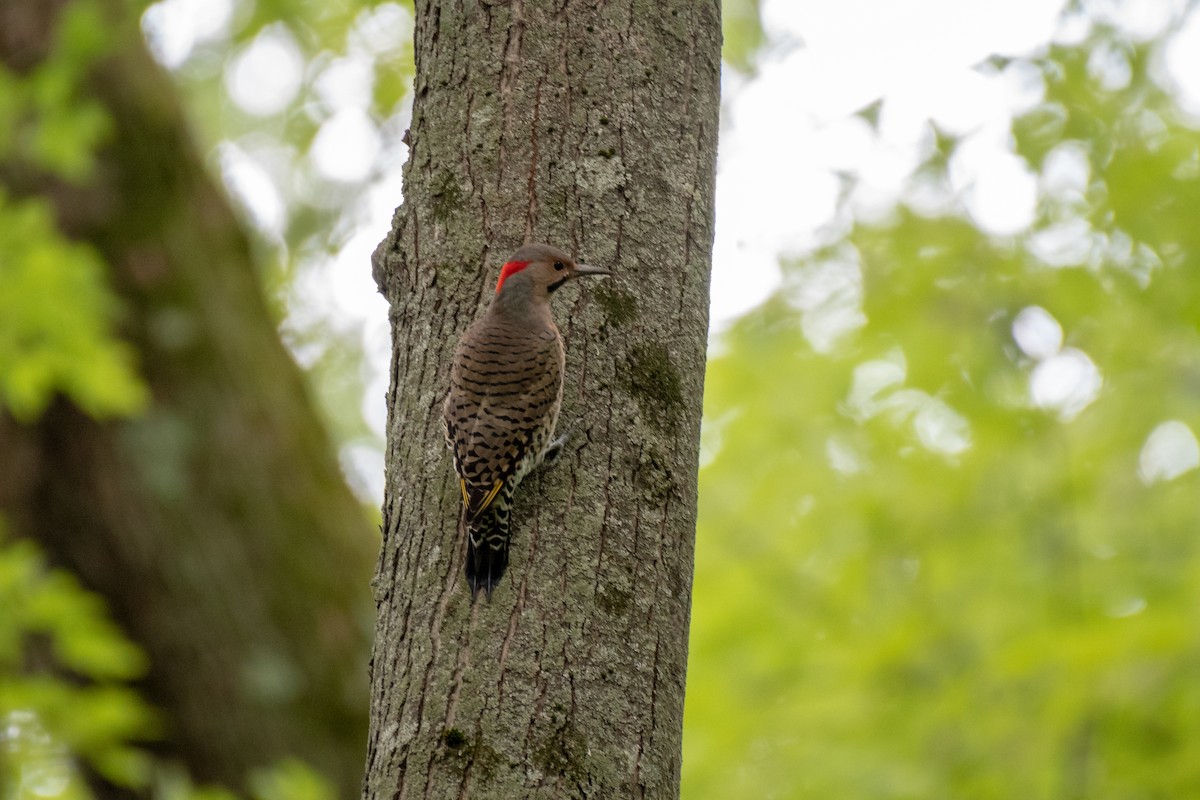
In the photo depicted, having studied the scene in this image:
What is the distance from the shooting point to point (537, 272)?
9.48 feet

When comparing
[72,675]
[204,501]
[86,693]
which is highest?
[204,501]

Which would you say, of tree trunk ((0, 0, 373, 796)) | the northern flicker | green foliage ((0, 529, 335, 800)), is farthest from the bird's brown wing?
tree trunk ((0, 0, 373, 796))

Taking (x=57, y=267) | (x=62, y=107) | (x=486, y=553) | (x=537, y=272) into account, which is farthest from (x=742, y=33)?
(x=486, y=553)

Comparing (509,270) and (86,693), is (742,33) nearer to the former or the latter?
(86,693)

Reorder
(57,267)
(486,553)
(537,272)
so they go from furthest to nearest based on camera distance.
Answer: (57,267) < (537,272) < (486,553)

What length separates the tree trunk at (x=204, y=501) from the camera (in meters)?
5.05

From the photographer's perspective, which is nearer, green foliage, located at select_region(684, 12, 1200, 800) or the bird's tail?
the bird's tail

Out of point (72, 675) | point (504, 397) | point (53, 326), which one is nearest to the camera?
point (504, 397)

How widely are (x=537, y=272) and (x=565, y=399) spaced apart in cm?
35

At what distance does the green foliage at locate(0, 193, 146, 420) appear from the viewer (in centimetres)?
504

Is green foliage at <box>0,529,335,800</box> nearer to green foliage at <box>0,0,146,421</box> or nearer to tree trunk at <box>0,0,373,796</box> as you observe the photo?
tree trunk at <box>0,0,373,796</box>

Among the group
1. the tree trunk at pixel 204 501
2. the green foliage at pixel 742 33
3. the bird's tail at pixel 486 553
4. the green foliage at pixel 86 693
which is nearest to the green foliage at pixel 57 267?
the tree trunk at pixel 204 501

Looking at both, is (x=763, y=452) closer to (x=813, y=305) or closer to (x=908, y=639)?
(x=813, y=305)

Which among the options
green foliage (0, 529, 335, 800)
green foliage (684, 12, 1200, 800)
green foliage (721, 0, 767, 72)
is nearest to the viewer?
green foliage (0, 529, 335, 800)
